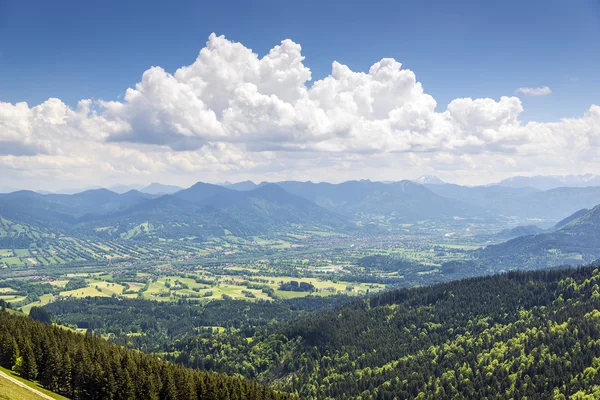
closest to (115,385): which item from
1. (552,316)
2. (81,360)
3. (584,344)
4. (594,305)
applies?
(81,360)

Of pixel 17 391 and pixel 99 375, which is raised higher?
pixel 17 391

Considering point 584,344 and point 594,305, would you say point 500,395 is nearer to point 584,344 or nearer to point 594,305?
point 584,344

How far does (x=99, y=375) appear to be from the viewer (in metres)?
109

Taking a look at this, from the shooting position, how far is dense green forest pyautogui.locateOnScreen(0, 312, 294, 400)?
109 meters

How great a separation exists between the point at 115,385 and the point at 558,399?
4930 inches

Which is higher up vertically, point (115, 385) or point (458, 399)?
point (115, 385)

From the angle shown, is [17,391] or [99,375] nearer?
[17,391]

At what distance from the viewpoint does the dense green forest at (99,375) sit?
109m

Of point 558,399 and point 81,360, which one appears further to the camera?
point 558,399

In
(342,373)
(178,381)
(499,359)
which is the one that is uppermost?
(178,381)

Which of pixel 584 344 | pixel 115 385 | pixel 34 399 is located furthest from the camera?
pixel 584 344

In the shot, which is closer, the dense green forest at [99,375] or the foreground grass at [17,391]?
the foreground grass at [17,391]

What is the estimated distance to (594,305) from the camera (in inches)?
7741

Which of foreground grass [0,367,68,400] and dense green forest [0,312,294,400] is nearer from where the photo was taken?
foreground grass [0,367,68,400]
